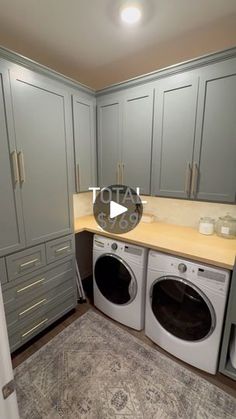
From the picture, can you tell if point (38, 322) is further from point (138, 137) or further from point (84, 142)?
point (138, 137)

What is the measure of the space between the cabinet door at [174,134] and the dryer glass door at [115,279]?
781mm

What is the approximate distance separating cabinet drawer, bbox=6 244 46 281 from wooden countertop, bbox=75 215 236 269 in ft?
1.52

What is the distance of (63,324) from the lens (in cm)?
191

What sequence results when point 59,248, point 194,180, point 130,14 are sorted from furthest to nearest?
point 59,248 → point 194,180 → point 130,14

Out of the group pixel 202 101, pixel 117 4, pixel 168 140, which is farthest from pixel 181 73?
pixel 117 4

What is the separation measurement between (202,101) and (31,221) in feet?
5.23

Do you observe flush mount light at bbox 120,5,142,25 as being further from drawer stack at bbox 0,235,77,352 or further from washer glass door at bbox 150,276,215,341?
washer glass door at bbox 150,276,215,341

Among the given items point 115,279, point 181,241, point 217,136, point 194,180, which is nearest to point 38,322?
point 115,279

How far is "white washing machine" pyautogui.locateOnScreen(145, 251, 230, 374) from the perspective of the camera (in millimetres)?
1309

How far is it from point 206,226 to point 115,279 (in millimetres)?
994

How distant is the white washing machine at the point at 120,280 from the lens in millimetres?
1673

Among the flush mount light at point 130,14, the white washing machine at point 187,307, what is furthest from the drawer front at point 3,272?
the flush mount light at point 130,14

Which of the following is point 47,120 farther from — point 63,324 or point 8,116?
point 63,324

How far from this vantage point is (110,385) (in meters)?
1.37
